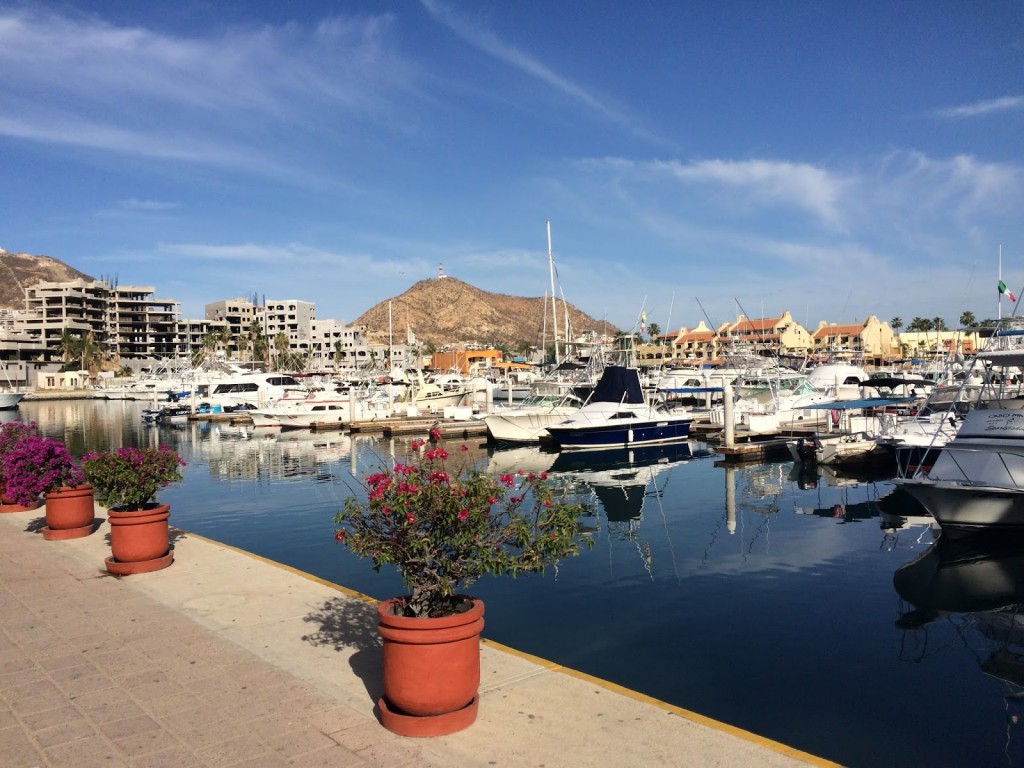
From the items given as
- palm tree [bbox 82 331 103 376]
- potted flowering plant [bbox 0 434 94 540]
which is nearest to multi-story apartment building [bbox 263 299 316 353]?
palm tree [bbox 82 331 103 376]

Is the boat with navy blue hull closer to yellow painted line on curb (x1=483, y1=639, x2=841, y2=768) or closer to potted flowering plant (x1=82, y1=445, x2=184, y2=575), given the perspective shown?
potted flowering plant (x1=82, y1=445, x2=184, y2=575)

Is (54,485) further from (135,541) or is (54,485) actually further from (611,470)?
(611,470)

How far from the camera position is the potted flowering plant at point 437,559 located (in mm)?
6027

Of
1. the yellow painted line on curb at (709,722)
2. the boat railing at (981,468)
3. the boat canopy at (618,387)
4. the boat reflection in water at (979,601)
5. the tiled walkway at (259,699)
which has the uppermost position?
the boat canopy at (618,387)

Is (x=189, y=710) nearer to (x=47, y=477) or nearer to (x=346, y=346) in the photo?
(x=47, y=477)

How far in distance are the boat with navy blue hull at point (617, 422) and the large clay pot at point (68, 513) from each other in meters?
28.8

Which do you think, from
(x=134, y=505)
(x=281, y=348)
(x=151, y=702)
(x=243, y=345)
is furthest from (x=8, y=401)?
(x=151, y=702)

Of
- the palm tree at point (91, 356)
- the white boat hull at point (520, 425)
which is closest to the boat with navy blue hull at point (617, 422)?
the white boat hull at point (520, 425)

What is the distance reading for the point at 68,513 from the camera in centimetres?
1395

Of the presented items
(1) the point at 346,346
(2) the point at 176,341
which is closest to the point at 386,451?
(2) the point at 176,341

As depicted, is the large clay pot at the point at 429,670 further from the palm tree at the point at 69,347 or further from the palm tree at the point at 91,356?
the palm tree at the point at 69,347

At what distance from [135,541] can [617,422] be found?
3203 centimetres

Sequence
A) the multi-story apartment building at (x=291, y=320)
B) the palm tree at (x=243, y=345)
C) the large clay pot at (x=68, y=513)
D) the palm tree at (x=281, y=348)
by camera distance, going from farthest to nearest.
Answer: the multi-story apartment building at (x=291, y=320)
the palm tree at (x=243, y=345)
the palm tree at (x=281, y=348)
the large clay pot at (x=68, y=513)

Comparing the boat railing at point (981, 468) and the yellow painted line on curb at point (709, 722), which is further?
the boat railing at point (981, 468)
